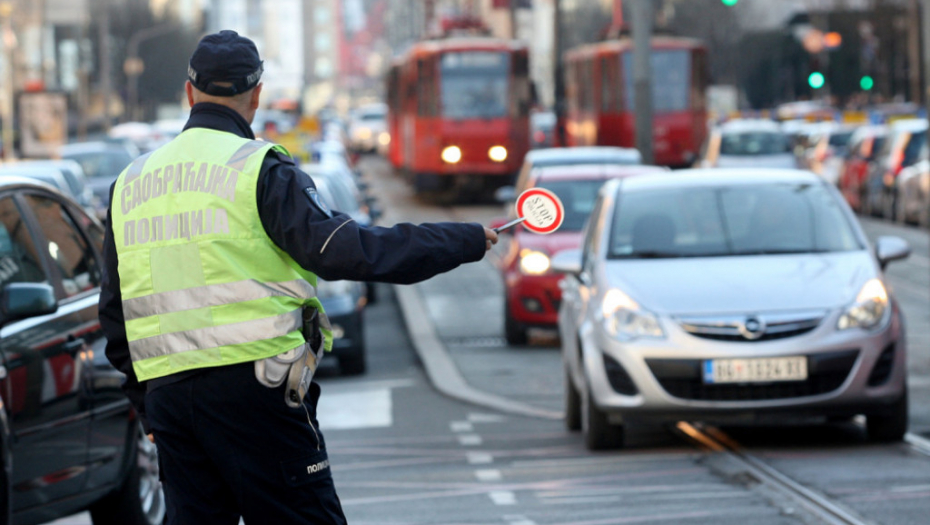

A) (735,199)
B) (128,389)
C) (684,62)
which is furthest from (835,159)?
(128,389)

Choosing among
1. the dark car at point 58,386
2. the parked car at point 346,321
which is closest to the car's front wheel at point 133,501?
the dark car at point 58,386

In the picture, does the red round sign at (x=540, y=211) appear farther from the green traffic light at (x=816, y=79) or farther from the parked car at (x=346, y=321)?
the green traffic light at (x=816, y=79)

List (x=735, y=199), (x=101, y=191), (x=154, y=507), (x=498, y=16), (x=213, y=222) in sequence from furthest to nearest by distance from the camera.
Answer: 1. (x=498, y=16)
2. (x=101, y=191)
3. (x=735, y=199)
4. (x=154, y=507)
5. (x=213, y=222)

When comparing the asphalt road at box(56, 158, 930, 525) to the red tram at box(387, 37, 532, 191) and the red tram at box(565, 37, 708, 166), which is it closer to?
the red tram at box(387, 37, 532, 191)

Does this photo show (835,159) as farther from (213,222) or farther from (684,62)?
(213,222)

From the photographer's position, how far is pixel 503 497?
822 cm

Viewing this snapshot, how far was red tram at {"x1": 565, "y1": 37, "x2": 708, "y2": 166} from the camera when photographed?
122 feet

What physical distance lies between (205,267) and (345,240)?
35 centimetres

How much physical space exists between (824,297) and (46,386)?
4140 mm

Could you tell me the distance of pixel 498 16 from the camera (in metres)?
107

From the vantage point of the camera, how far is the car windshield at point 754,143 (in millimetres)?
30656

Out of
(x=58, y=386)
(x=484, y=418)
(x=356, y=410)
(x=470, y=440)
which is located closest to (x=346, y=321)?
(x=356, y=410)

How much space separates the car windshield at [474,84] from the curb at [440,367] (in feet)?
50.2

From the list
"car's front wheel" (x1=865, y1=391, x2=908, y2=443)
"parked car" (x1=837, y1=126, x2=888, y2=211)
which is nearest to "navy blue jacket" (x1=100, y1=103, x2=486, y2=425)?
"car's front wheel" (x1=865, y1=391, x2=908, y2=443)
